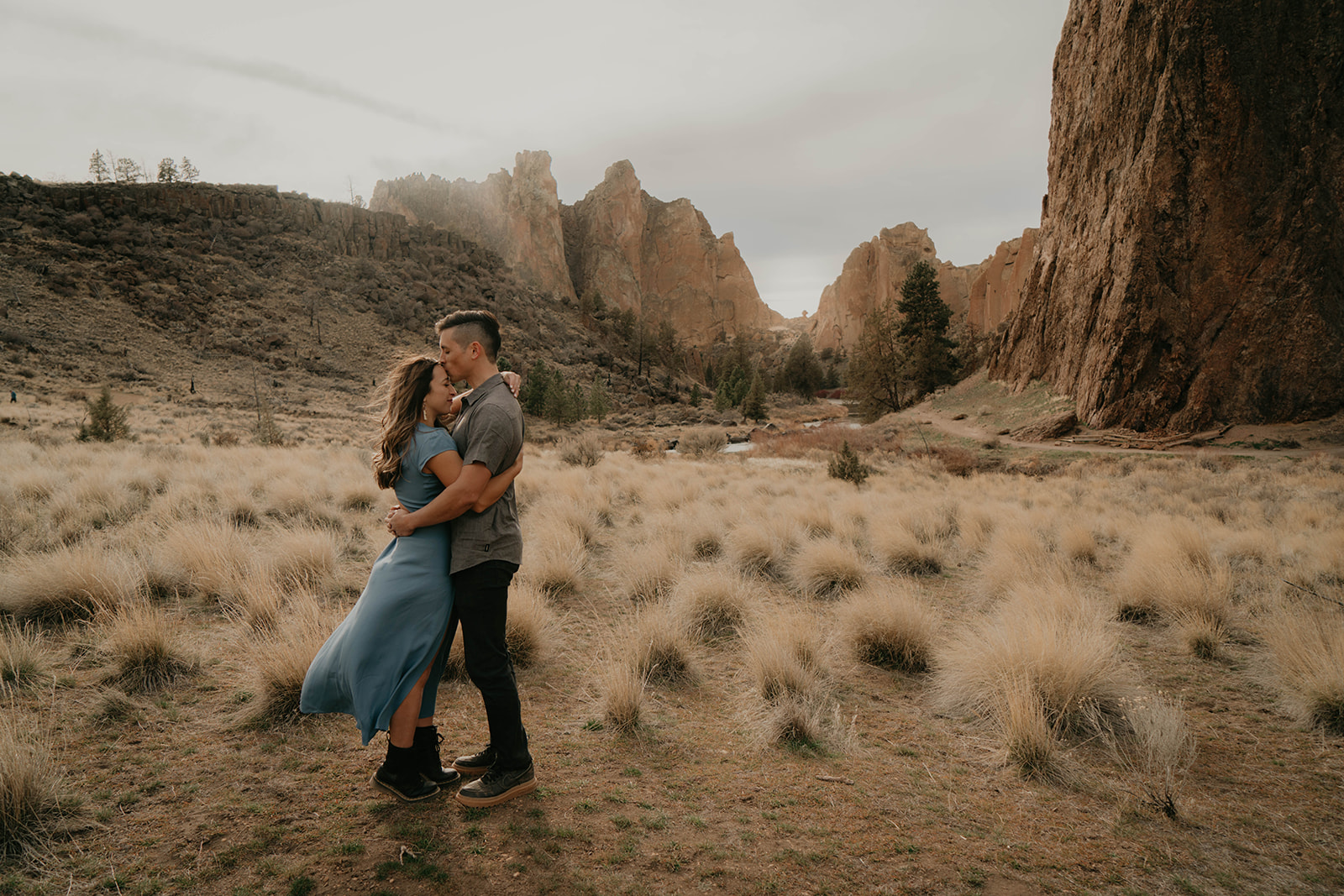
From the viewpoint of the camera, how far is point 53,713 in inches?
121

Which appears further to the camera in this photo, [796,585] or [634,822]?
[796,585]

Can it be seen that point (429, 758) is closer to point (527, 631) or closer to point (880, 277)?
point (527, 631)

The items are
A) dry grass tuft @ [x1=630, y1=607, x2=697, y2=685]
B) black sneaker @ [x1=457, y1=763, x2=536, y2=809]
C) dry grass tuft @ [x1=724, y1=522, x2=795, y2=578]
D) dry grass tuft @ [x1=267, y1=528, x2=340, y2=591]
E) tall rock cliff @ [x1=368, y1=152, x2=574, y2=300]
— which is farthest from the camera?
tall rock cliff @ [x1=368, y1=152, x2=574, y2=300]

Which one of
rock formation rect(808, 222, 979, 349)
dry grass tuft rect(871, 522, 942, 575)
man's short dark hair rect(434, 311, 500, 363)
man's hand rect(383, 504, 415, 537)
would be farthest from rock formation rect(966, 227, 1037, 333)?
man's hand rect(383, 504, 415, 537)

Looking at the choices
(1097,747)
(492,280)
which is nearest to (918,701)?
(1097,747)

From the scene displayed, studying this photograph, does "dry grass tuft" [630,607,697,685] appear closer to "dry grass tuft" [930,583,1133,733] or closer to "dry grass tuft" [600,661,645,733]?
"dry grass tuft" [600,661,645,733]

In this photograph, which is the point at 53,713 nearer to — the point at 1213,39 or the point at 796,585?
the point at 796,585

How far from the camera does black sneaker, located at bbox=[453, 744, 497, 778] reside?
9.75 ft

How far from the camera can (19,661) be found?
3516mm

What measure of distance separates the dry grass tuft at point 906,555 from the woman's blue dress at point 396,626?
242 inches

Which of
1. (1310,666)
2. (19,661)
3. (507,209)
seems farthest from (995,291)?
(507,209)

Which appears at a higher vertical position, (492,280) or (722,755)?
(492,280)

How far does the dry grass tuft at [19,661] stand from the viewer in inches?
135

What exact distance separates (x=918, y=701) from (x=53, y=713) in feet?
17.5
